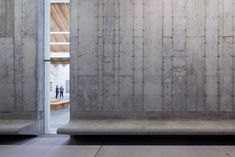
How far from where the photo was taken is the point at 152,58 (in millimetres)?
7996

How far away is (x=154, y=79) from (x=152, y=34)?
3.95 feet

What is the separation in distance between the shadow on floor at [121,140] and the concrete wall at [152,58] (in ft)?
2.50

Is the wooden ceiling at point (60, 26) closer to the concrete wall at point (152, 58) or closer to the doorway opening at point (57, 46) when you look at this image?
the doorway opening at point (57, 46)

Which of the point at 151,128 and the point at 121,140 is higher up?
the point at 151,128

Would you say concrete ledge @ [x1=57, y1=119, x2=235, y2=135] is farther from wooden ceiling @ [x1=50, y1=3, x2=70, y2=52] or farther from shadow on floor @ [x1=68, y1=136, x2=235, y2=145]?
wooden ceiling @ [x1=50, y1=3, x2=70, y2=52]

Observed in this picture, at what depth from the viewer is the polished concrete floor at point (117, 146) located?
19.4 feet

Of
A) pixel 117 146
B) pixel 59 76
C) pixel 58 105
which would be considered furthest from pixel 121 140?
pixel 59 76

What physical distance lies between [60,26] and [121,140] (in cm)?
552

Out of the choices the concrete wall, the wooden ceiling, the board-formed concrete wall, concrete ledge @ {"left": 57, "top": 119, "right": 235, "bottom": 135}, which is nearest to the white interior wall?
the wooden ceiling

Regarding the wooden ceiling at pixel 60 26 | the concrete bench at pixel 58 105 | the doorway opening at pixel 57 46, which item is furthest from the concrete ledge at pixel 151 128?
the concrete bench at pixel 58 105

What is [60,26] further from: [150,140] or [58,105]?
[150,140]

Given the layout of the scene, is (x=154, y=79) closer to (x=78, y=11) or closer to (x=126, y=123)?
(x=126, y=123)

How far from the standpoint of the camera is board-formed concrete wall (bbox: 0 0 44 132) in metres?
8.11

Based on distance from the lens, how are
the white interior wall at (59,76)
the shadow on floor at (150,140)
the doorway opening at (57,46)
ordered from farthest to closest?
1. the white interior wall at (59,76)
2. the doorway opening at (57,46)
3. the shadow on floor at (150,140)
